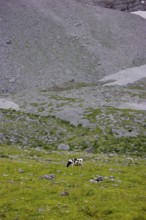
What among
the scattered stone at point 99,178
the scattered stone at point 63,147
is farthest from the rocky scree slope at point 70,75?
the scattered stone at point 99,178

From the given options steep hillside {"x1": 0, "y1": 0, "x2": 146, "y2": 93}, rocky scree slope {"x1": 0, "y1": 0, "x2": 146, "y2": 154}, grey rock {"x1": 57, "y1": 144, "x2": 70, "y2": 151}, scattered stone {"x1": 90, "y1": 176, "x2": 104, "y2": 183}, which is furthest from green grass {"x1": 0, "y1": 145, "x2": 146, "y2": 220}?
steep hillside {"x1": 0, "y1": 0, "x2": 146, "y2": 93}

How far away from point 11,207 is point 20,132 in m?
30.9

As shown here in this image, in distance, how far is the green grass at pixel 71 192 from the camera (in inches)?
797

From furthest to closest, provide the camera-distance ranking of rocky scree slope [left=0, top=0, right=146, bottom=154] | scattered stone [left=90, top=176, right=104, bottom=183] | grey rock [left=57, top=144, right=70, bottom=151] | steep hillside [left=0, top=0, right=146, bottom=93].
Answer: steep hillside [left=0, top=0, right=146, bottom=93] < rocky scree slope [left=0, top=0, right=146, bottom=154] < grey rock [left=57, top=144, right=70, bottom=151] < scattered stone [left=90, top=176, right=104, bottom=183]

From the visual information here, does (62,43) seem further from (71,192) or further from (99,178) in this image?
(71,192)

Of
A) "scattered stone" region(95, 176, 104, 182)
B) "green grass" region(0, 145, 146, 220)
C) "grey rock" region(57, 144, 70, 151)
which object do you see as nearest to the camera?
"green grass" region(0, 145, 146, 220)

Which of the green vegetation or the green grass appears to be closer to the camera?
the green grass

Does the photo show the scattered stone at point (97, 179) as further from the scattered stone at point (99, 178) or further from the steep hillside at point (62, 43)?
the steep hillside at point (62, 43)

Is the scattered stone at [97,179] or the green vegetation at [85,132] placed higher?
the scattered stone at [97,179]

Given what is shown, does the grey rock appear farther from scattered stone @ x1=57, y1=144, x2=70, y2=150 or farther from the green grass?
the green grass

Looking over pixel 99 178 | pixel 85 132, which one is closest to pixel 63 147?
pixel 85 132

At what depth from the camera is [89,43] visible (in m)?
112

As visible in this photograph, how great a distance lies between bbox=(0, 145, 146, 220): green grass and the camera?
20.2 meters

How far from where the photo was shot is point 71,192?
23266 millimetres
